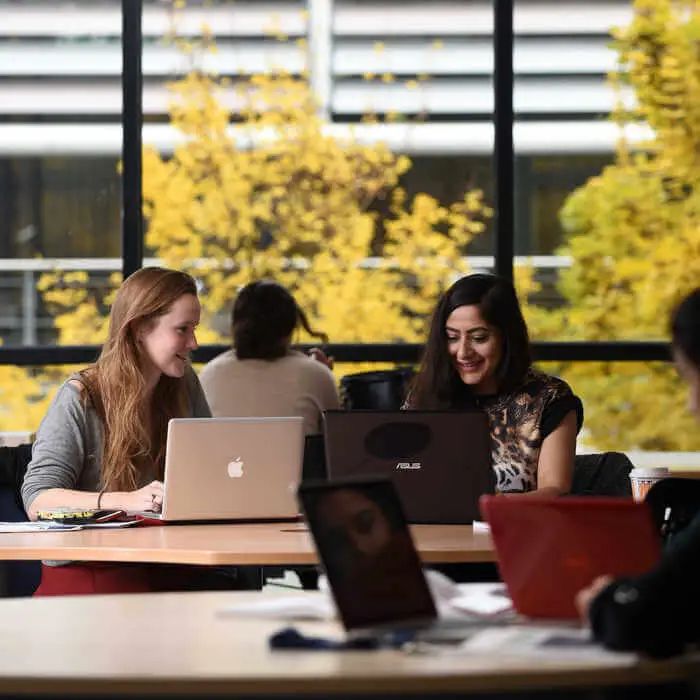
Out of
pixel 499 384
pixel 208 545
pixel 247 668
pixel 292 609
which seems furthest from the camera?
pixel 499 384

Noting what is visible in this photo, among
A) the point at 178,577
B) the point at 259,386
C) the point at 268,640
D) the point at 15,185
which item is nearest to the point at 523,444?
the point at 178,577

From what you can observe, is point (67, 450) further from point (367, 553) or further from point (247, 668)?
point (247, 668)

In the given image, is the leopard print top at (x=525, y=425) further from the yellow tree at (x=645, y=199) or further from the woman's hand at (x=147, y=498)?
the yellow tree at (x=645, y=199)

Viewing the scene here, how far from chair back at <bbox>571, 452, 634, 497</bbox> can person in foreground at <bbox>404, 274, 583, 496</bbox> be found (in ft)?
0.25

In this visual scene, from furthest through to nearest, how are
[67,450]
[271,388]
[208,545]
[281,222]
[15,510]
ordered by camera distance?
[281,222] → [271,388] → [15,510] → [67,450] → [208,545]

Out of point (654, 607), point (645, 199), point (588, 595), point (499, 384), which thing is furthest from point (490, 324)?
point (645, 199)

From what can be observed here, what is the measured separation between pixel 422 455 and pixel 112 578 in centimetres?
79

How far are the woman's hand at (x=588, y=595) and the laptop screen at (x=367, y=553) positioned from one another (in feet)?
0.80

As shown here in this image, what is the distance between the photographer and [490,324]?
12.3 feet

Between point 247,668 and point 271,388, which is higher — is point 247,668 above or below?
below

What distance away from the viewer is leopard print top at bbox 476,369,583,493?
361 cm

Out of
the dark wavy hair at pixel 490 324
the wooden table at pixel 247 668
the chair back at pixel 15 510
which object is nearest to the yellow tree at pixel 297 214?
the dark wavy hair at pixel 490 324

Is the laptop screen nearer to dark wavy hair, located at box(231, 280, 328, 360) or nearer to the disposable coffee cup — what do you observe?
the disposable coffee cup

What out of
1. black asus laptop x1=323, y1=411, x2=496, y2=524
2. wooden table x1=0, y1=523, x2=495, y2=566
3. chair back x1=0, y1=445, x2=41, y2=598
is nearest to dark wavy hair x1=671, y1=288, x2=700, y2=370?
wooden table x1=0, y1=523, x2=495, y2=566
